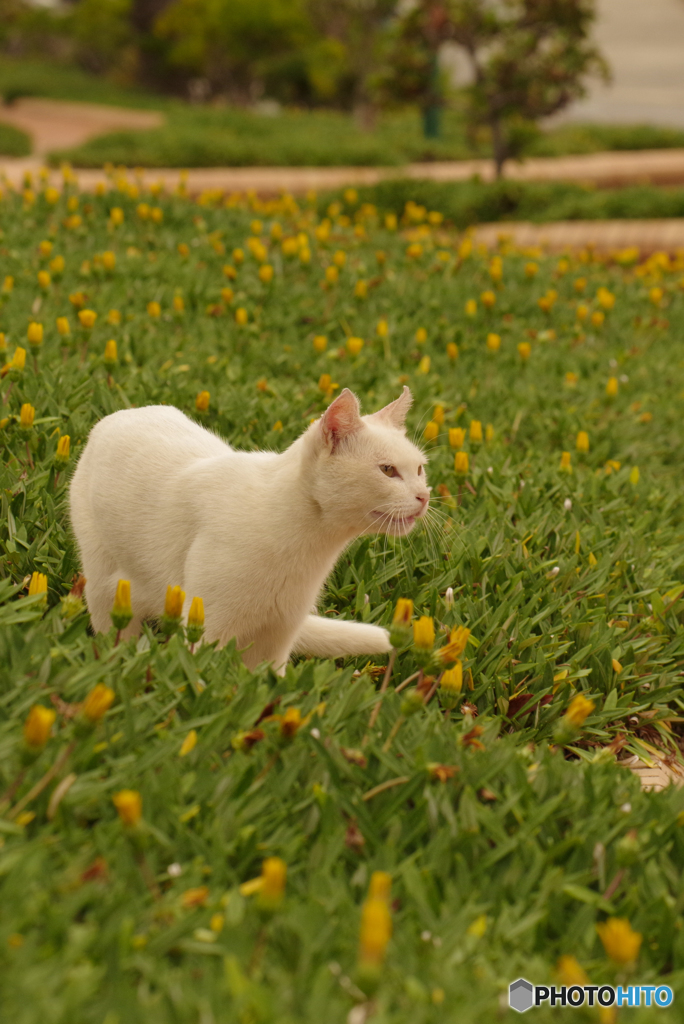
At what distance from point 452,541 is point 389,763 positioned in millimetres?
1476

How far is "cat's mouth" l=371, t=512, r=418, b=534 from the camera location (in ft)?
8.41

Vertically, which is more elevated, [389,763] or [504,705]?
[389,763]

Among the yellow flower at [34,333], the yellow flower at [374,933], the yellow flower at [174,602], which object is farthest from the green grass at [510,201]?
the yellow flower at [374,933]

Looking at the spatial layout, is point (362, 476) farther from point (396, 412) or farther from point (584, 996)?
point (584, 996)

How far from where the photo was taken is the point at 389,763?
2.20 meters

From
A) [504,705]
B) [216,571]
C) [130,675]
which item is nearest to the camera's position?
[130,675]

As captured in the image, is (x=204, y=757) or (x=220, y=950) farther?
(x=204, y=757)

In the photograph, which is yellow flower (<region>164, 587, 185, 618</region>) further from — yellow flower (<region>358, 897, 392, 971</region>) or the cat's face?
yellow flower (<region>358, 897, 392, 971</region>)

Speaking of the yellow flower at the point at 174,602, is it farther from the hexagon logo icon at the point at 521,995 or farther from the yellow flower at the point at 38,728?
the hexagon logo icon at the point at 521,995

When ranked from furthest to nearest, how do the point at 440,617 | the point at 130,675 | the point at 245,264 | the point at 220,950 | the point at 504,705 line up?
the point at 245,264 → the point at 440,617 → the point at 504,705 → the point at 130,675 → the point at 220,950

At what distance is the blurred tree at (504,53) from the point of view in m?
12.4

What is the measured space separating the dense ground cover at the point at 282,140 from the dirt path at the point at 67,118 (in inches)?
29.4

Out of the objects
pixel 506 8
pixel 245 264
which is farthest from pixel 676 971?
pixel 506 8

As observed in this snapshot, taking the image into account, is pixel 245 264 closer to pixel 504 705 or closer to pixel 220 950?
pixel 504 705
